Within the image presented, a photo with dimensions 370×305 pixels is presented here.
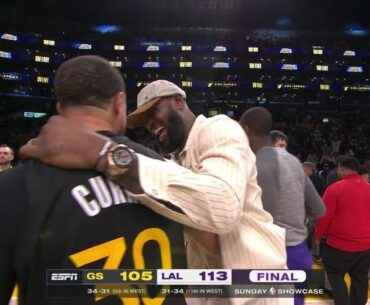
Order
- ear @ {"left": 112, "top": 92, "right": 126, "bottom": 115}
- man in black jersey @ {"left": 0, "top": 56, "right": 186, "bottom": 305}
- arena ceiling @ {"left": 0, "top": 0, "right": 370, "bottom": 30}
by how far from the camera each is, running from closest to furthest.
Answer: man in black jersey @ {"left": 0, "top": 56, "right": 186, "bottom": 305}, ear @ {"left": 112, "top": 92, "right": 126, "bottom": 115}, arena ceiling @ {"left": 0, "top": 0, "right": 370, "bottom": 30}

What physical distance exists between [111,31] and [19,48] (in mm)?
7371

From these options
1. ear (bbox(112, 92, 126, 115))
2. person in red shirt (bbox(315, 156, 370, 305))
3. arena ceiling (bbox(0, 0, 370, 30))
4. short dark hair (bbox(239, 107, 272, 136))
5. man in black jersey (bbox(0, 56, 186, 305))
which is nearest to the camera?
man in black jersey (bbox(0, 56, 186, 305))

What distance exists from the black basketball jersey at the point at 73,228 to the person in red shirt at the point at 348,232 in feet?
11.2

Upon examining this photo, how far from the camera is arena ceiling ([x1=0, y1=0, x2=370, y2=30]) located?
34.0m

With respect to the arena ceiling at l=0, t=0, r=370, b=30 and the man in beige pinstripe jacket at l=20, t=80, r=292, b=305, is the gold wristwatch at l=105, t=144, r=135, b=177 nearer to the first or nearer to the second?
the man in beige pinstripe jacket at l=20, t=80, r=292, b=305

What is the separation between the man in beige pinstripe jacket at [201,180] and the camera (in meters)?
1.03

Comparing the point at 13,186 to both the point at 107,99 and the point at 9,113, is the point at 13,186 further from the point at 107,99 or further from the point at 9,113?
the point at 9,113


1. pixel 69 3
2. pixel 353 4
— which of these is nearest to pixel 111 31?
pixel 69 3

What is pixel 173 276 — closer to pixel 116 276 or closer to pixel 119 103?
pixel 116 276

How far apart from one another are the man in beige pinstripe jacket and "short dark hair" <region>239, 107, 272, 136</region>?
61.7 inches

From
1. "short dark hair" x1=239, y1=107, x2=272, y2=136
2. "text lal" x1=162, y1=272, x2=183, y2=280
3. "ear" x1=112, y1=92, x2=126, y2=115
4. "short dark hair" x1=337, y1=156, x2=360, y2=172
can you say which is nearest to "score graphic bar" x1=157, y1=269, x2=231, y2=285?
"text lal" x1=162, y1=272, x2=183, y2=280

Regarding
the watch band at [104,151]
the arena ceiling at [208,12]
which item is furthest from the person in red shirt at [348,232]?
the arena ceiling at [208,12]

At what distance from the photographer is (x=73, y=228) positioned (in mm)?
1010

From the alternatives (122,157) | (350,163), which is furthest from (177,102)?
(350,163)
